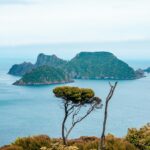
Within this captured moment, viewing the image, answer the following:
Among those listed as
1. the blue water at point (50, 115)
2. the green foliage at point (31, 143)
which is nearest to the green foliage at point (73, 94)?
the green foliage at point (31, 143)

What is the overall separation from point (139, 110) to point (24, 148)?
325ft

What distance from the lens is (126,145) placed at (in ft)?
73.4

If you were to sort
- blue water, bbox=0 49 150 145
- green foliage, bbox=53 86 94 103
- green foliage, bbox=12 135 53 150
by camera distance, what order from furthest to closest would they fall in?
blue water, bbox=0 49 150 145, green foliage, bbox=53 86 94 103, green foliage, bbox=12 135 53 150

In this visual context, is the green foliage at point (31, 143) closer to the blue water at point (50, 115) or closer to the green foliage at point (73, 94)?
the green foliage at point (73, 94)

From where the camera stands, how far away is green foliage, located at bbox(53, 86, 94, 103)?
2750cm

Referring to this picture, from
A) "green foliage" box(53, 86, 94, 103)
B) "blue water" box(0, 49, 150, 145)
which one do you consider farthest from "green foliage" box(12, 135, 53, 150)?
"blue water" box(0, 49, 150, 145)

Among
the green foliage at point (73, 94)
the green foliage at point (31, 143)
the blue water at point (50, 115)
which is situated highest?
the green foliage at point (73, 94)

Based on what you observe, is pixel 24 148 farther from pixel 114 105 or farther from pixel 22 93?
pixel 22 93

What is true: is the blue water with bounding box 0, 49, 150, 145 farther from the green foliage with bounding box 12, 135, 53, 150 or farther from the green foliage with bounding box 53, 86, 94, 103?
the green foliage with bounding box 12, 135, 53, 150

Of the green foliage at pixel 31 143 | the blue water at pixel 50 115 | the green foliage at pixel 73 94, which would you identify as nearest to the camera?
the green foliage at pixel 31 143

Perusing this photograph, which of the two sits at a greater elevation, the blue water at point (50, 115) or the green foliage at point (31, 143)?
the green foliage at point (31, 143)

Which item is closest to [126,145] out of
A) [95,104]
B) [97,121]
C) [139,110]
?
[95,104]

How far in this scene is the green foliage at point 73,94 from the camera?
2750 cm

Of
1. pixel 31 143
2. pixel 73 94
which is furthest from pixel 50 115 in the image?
pixel 31 143
